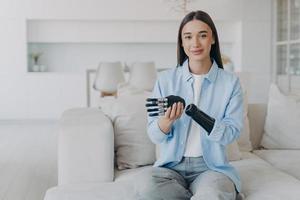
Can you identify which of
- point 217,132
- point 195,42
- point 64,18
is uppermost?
point 64,18

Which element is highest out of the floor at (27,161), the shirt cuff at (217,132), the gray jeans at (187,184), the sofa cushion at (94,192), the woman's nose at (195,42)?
the woman's nose at (195,42)

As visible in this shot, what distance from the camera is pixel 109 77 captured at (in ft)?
17.9

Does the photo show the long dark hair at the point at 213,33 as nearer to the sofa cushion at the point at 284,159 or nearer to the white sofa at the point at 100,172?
the white sofa at the point at 100,172

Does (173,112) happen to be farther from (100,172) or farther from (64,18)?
(64,18)

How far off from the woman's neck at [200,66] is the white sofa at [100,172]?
1.33 feet

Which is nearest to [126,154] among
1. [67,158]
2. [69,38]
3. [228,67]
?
[67,158]

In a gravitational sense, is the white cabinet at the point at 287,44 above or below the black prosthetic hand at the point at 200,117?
above

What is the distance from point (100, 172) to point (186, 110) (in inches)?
20.3

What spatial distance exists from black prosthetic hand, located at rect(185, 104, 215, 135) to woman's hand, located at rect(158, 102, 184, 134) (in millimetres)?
33

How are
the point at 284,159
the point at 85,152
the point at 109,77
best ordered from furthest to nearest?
the point at 109,77, the point at 284,159, the point at 85,152

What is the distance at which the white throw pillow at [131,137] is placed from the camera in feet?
6.84

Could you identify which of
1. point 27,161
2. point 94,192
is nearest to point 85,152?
point 94,192

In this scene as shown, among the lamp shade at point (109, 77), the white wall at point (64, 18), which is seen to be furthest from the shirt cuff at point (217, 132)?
the white wall at point (64, 18)

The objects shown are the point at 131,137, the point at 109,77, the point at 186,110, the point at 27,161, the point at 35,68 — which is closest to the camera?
the point at 186,110
